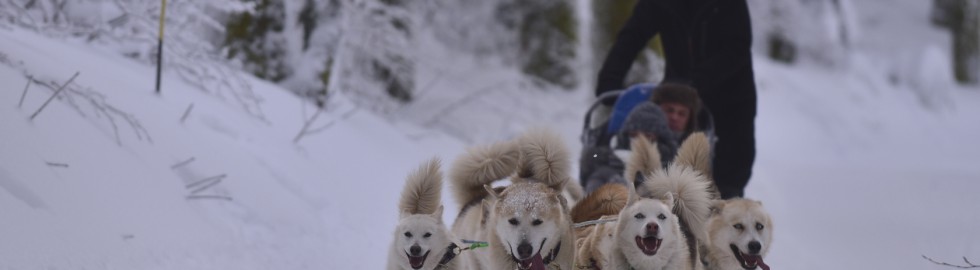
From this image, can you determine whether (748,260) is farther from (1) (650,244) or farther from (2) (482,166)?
(2) (482,166)

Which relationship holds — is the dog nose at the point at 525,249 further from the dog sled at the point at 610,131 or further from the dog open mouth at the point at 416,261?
the dog sled at the point at 610,131

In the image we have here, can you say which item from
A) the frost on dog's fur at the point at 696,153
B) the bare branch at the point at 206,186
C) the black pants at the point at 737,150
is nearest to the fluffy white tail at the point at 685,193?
the frost on dog's fur at the point at 696,153

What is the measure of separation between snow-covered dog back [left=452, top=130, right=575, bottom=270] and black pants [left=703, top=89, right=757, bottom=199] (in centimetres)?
157

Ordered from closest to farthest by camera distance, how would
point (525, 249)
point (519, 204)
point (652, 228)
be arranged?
point (652, 228) → point (525, 249) → point (519, 204)

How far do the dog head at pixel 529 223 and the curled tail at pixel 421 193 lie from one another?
Answer: 486 mm

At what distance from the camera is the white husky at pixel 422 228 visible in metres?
4.52

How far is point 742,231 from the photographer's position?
4.77 metres

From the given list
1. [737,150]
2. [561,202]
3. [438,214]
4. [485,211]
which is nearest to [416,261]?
[438,214]

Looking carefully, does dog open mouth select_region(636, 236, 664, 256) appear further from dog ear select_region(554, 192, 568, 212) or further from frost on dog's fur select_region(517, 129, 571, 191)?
frost on dog's fur select_region(517, 129, 571, 191)

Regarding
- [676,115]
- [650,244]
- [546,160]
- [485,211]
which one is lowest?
[485,211]

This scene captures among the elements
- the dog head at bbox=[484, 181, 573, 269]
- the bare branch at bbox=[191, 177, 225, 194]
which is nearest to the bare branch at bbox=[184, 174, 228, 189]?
the bare branch at bbox=[191, 177, 225, 194]

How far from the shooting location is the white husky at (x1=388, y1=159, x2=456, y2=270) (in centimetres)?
452

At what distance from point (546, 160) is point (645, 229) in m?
1.03

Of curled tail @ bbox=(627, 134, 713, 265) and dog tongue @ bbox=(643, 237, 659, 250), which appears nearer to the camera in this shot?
dog tongue @ bbox=(643, 237, 659, 250)
